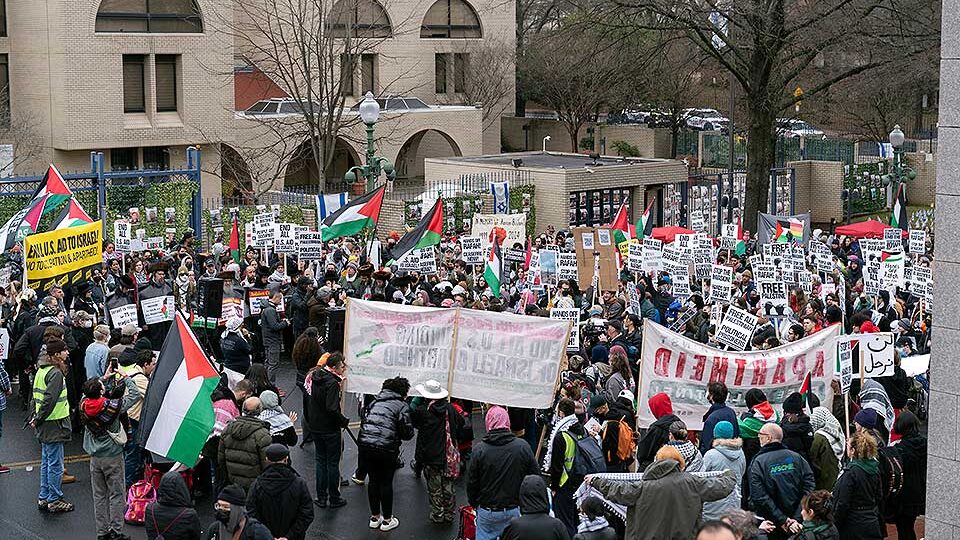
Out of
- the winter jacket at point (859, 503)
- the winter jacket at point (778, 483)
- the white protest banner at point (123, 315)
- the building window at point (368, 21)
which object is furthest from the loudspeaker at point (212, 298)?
the building window at point (368, 21)

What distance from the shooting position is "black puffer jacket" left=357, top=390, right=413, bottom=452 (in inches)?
501

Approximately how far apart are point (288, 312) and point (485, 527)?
990cm

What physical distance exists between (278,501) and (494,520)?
1.84m

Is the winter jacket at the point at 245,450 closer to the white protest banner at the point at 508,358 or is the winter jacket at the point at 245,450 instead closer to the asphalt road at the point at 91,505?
the asphalt road at the point at 91,505

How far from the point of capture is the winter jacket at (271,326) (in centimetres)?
1869

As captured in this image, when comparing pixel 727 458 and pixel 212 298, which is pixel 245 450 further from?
pixel 212 298

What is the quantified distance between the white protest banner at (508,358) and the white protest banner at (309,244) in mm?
10062

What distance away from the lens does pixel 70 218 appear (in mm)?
20203

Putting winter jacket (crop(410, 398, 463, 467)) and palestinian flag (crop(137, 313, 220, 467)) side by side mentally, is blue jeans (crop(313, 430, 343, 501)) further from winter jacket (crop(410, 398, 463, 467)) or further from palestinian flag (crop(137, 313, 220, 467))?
palestinian flag (crop(137, 313, 220, 467))

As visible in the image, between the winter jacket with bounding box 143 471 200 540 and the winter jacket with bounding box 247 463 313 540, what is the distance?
0.66 m

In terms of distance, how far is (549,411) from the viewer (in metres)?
14.6

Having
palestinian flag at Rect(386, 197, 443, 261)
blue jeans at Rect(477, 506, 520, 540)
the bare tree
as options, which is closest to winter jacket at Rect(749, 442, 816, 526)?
blue jeans at Rect(477, 506, 520, 540)

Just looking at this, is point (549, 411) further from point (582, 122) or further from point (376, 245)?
point (582, 122)

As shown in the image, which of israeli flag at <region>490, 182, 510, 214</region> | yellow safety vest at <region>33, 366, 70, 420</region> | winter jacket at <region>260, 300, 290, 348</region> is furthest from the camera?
israeli flag at <region>490, 182, 510, 214</region>
